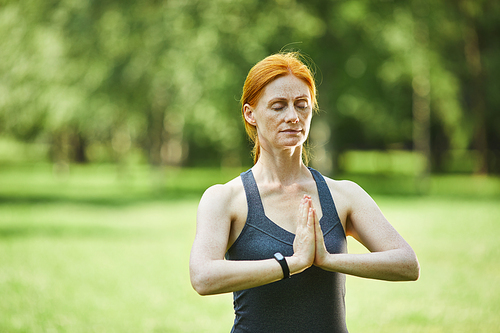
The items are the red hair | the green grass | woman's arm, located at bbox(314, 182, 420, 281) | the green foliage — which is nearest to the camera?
woman's arm, located at bbox(314, 182, 420, 281)

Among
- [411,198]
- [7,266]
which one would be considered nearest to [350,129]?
[411,198]

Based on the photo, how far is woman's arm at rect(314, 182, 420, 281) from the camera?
1906 mm

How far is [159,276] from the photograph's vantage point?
9070mm

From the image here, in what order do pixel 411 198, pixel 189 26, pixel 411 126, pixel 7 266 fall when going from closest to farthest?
pixel 7 266, pixel 189 26, pixel 411 198, pixel 411 126

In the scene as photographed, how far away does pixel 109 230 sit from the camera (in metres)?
13.8

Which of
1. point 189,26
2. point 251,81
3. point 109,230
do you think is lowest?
point 109,230

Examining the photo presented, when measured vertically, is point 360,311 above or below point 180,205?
below

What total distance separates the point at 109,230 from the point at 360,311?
8.85 meters

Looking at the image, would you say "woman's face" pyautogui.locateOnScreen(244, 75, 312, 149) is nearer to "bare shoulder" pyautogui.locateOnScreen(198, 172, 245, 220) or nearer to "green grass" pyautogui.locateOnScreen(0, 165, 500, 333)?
"bare shoulder" pyautogui.locateOnScreen(198, 172, 245, 220)

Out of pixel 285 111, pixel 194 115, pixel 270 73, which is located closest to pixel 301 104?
pixel 285 111

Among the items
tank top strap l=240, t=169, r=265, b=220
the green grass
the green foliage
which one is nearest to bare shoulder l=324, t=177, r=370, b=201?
tank top strap l=240, t=169, r=265, b=220

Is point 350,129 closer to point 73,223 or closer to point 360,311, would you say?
point 73,223

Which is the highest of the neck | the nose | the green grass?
the nose

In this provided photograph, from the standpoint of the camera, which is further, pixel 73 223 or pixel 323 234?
pixel 73 223
